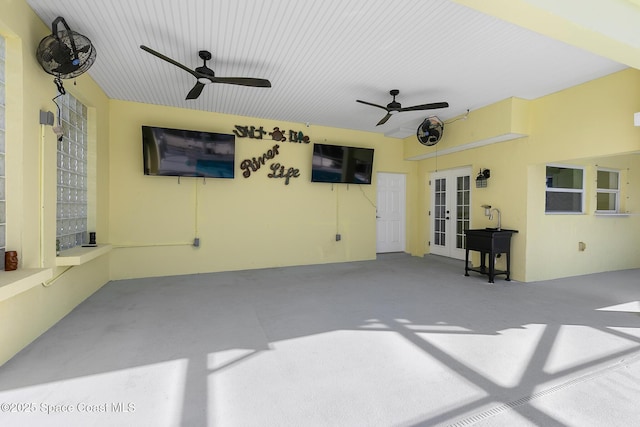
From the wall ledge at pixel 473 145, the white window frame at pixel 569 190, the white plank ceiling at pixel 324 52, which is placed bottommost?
the white window frame at pixel 569 190

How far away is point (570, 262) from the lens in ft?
17.2

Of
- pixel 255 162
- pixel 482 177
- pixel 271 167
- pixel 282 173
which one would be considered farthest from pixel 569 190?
pixel 255 162

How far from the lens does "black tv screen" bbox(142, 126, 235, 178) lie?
482cm

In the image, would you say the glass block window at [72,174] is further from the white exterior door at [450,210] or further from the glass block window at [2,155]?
the white exterior door at [450,210]

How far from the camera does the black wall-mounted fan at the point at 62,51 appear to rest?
2.65m

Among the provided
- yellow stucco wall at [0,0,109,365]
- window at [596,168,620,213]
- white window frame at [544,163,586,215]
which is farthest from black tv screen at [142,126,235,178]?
window at [596,168,620,213]

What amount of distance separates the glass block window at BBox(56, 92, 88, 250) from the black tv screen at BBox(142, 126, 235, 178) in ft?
2.88

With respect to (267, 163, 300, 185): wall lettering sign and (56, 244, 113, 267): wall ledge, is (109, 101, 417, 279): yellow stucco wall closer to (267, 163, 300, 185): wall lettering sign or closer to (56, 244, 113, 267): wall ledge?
(267, 163, 300, 185): wall lettering sign

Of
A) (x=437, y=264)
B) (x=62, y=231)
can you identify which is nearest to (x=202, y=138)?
(x=62, y=231)

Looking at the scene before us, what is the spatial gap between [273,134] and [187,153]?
1.63 m

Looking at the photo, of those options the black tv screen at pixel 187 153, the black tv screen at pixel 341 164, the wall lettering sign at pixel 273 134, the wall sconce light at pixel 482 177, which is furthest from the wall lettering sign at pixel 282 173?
the wall sconce light at pixel 482 177

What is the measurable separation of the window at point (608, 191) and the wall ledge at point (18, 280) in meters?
8.16

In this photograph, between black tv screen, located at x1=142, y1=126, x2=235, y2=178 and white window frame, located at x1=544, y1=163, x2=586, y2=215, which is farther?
white window frame, located at x1=544, y1=163, x2=586, y2=215

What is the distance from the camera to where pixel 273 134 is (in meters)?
5.82
